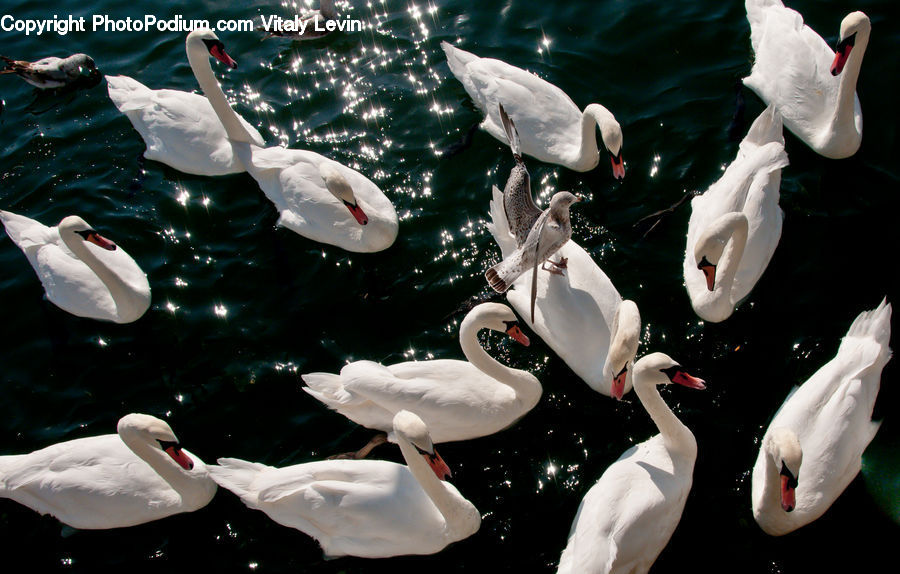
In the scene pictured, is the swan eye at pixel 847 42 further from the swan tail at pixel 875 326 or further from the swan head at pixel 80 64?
the swan head at pixel 80 64

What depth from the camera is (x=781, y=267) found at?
8.24 meters

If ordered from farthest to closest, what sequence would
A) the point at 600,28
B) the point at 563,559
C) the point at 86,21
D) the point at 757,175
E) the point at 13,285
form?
the point at 86,21
the point at 600,28
the point at 13,285
the point at 757,175
the point at 563,559

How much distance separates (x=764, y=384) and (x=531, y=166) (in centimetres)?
394

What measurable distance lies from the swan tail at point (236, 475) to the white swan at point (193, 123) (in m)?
4.24

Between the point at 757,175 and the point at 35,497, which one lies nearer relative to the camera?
the point at 35,497

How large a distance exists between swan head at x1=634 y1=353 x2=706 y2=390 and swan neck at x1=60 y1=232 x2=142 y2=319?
219 inches

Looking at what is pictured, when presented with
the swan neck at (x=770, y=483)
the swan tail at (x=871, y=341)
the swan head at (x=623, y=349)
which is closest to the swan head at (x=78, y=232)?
the swan head at (x=623, y=349)

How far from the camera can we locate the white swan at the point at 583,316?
6766 mm

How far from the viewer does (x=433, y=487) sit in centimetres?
614

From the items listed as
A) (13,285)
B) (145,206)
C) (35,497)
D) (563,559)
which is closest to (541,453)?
(563,559)

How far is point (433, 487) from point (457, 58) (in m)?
6.35

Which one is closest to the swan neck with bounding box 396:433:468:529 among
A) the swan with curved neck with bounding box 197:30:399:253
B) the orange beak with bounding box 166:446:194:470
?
the orange beak with bounding box 166:446:194:470

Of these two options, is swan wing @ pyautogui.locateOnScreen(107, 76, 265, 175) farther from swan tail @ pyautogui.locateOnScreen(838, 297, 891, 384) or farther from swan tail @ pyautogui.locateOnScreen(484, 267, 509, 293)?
swan tail @ pyautogui.locateOnScreen(838, 297, 891, 384)

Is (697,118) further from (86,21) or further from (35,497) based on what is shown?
(86,21)
